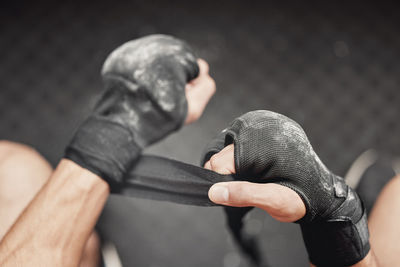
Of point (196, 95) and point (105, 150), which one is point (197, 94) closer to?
point (196, 95)

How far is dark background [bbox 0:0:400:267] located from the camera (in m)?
0.84

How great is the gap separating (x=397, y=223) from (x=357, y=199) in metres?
0.26

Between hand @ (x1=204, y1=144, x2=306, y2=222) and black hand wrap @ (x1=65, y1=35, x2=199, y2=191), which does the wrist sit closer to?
black hand wrap @ (x1=65, y1=35, x2=199, y2=191)

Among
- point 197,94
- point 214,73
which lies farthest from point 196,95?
point 214,73

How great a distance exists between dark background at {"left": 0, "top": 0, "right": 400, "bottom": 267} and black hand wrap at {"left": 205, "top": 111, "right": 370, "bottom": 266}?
1.49ft

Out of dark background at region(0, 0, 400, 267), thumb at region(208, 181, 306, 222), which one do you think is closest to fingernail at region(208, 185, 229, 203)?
thumb at region(208, 181, 306, 222)

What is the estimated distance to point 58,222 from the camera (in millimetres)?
414

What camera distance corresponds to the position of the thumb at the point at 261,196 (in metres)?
0.30

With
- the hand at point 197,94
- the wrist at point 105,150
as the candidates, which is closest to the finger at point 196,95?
the hand at point 197,94

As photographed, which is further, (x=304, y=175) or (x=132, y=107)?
(x=132, y=107)

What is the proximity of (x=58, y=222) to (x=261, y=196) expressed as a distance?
28 centimetres

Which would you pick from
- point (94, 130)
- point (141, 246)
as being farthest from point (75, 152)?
point (141, 246)

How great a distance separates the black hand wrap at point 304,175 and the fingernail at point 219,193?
0.08 feet

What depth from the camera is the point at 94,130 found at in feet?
1.43
